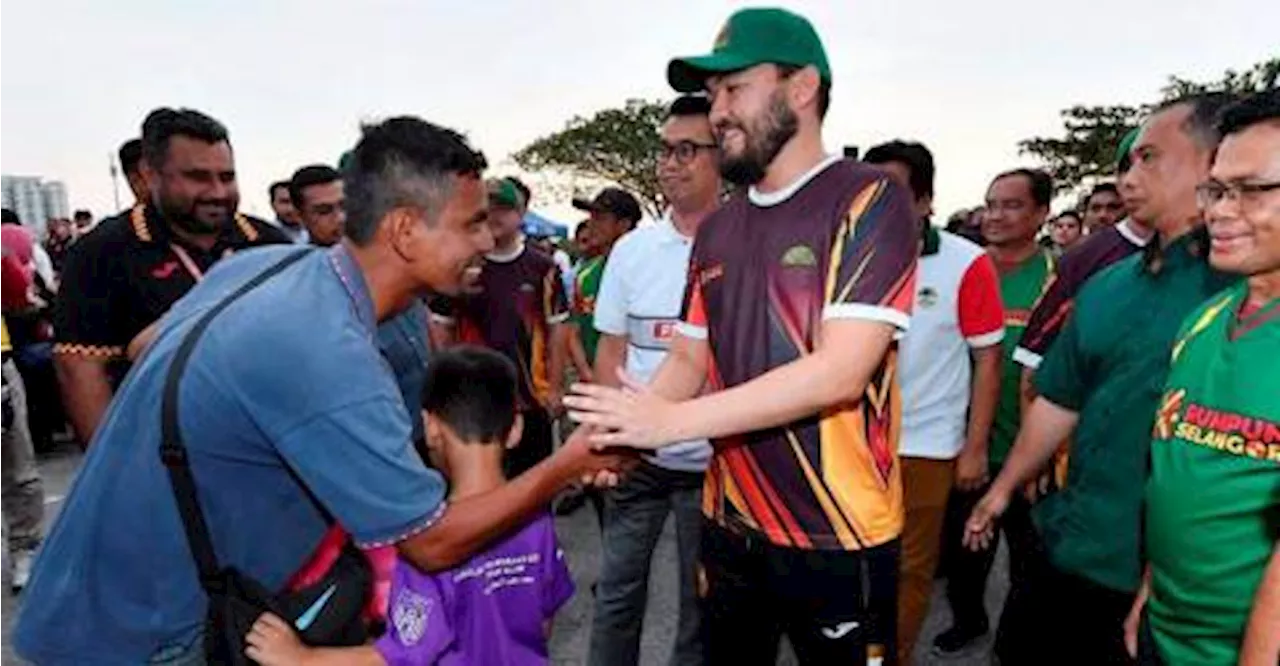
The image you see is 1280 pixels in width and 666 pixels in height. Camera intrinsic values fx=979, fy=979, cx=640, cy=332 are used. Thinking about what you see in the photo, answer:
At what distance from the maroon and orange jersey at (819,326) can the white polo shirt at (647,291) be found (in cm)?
146

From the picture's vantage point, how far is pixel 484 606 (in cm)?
245

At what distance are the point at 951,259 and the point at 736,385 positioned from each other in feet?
5.75

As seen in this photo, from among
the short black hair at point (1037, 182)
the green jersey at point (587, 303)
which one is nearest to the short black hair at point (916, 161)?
the short black hair at point (1037, 182)

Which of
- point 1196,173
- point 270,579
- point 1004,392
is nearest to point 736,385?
point 270,579

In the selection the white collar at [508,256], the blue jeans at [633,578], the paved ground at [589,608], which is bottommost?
the paved ground at [589,608]

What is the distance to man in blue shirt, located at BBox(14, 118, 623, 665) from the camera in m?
1.81

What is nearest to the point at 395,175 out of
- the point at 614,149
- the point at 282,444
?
the point at 282,444

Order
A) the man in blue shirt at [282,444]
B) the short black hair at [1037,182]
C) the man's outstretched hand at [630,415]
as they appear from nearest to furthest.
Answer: the man in blue shirt at [282,444], the man's outstretched hand at [630,415], the short black hair at [1037,182]

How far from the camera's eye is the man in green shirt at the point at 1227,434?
6.59 ft

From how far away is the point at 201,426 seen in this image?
183 cm

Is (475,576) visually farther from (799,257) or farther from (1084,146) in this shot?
(1084,146)

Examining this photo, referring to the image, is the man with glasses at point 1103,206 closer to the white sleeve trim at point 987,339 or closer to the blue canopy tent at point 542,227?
the white sleeve trim at point 987,339

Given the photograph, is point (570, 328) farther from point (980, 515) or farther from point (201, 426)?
point (201, 426)

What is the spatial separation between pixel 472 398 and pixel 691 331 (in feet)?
2.10
